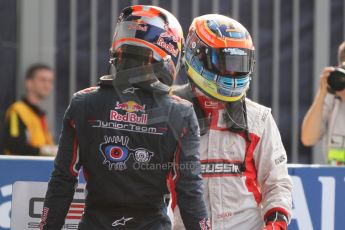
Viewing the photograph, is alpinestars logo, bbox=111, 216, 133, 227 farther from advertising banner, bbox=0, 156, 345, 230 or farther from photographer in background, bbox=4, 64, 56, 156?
photographer in background, bbox=4, 64, 56, 156

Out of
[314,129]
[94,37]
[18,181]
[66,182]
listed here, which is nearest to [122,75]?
[66,182]

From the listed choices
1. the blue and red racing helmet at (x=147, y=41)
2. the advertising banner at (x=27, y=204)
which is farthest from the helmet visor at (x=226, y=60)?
the advertising banner at (x=27, y=204)

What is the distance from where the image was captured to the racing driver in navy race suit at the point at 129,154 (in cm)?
335

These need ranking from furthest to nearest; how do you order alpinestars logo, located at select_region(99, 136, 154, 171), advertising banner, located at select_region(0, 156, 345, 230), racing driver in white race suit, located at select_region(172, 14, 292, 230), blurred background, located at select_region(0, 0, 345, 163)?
blurred background, located at select_region(0, 0, 345, 163), advertising banner, located at select_region(0, 156, 345, 230), racing driver in white race suit, located at select_region(172, 14, 292, 230), alpinestars logo, located at select_region(99, 136, 154, 171)

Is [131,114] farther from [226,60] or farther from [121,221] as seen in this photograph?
[226,60]

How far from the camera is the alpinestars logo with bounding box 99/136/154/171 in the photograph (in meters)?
3.34

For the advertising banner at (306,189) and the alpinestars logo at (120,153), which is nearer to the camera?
the alpinestars logo at (120,153)

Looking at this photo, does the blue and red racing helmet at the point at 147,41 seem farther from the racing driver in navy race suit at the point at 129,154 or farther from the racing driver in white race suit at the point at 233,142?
the racing driver in white race suit at the point at 233,142

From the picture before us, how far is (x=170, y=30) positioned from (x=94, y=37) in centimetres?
441

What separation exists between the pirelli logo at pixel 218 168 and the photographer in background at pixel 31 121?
328cm

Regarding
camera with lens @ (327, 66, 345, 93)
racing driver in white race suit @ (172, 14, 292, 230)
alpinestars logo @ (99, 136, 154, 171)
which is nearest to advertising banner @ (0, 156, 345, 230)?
camera with lens @ (327, 66, 345, 93)

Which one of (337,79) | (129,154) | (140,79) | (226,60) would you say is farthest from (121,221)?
(337,79)

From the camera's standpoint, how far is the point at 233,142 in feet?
12.7

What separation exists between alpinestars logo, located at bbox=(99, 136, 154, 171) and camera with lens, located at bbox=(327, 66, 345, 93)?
2444 millimetres
